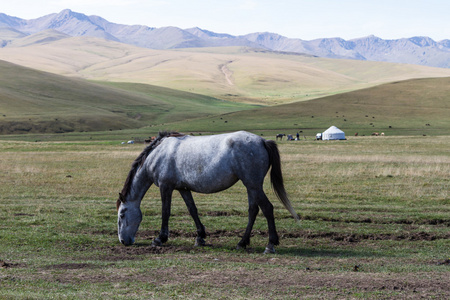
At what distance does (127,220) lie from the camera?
1245 cm

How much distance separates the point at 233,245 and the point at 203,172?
1969 mm

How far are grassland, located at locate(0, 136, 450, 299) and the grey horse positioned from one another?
2.16 feet

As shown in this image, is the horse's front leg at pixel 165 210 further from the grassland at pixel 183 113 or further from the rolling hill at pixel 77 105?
the rolling hill at pixel 77 105

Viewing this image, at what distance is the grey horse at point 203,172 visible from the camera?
11.7 meters

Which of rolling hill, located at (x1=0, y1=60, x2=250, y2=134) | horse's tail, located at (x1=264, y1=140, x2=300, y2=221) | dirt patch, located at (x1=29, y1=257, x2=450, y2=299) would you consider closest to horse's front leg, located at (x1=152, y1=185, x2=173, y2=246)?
dirt patch, located at (x1=29, y1=257, x2=450, y2=299)

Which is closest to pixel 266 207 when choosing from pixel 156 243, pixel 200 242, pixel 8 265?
pixel 200 242

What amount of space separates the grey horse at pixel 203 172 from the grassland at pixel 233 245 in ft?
2.16

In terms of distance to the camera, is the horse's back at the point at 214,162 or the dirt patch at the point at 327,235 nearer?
the horse's back at the point at 214,162

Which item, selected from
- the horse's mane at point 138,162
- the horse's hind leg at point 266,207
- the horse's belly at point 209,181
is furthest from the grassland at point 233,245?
the horse's belly at point 209,181

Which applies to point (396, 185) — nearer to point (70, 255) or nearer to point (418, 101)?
point (70, 255)

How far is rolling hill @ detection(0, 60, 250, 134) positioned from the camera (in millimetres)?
98125

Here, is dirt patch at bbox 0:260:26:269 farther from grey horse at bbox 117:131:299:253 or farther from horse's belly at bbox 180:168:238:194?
horse's belly at bbox 180:168:238:194

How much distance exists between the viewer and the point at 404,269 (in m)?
9.52

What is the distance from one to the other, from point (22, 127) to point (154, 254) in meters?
88.8
